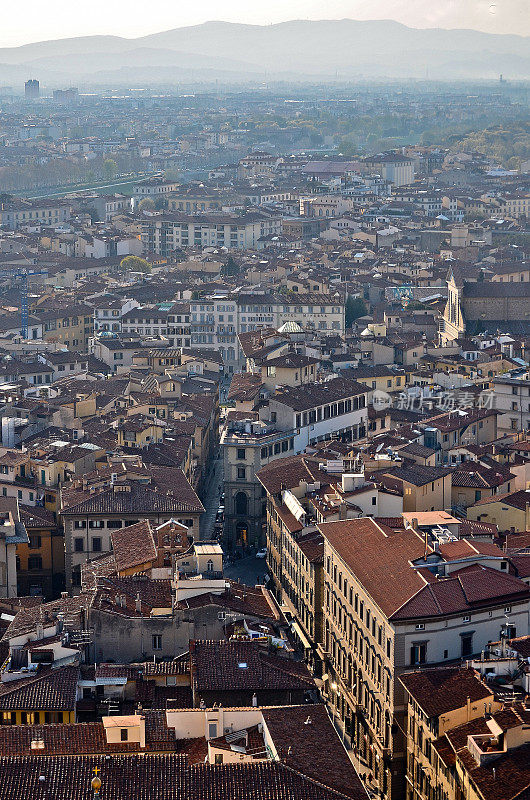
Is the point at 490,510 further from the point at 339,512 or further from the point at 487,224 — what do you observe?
the point at 487,224

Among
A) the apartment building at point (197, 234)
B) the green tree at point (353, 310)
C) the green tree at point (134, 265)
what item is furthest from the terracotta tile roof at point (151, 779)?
the apartment building at point (197, 234)

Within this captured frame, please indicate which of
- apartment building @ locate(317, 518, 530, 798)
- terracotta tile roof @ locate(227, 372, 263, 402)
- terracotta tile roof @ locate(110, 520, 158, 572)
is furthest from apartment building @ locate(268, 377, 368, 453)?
apartment building @ locate(317, 518, 530, 798)

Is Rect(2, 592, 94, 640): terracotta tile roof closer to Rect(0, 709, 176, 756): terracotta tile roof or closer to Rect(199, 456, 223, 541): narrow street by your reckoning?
Rect(0, 709, 176, 756): terracotta tile roof

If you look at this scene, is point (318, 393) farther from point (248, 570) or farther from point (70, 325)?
point (70, 325)

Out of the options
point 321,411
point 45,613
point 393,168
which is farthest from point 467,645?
point 393,168

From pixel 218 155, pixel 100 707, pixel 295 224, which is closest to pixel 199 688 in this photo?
pixel 100 707

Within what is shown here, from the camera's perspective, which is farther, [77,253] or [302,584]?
[77,253]
